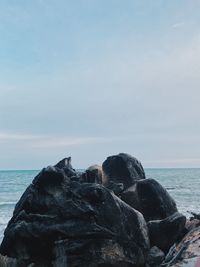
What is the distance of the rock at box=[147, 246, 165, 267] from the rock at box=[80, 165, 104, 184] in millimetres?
4880

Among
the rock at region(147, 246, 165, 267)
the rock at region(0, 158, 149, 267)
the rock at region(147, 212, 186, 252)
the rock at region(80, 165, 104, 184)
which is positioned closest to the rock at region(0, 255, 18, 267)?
the rock at region(0, 158, 149, 267)

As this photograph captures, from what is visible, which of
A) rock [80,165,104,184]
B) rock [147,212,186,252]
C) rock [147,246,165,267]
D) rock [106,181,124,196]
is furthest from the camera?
rock [80,165,104,184]

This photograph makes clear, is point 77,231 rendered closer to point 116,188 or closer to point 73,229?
point 73,229

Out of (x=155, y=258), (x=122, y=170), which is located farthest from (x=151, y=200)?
(x=155, y=258)

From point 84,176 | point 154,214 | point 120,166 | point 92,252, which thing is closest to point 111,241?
point 92,252

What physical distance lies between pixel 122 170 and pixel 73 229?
6.78 m

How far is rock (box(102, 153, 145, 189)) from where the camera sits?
65.6ft

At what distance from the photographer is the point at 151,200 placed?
17453 mm

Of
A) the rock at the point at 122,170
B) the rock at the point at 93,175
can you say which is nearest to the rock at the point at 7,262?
the rock at the point at 93,175

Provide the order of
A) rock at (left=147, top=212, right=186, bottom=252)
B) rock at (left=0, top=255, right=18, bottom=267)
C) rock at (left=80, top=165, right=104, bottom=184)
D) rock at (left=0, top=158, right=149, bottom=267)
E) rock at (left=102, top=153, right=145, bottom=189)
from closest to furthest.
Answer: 1. rock at (left=0, top=255, right=18, bottom=267)
2. rock at (left=0, top=158, right=149, bottom=267)
3. rock at (left=147, top=212, right=186, bottom=252)
4. rock at (left=80, top=165, right=104, bottom=184)
5. rock at (left=102, top=153, right=145, bottom=189)

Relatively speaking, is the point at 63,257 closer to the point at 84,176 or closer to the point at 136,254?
the point at 136,254

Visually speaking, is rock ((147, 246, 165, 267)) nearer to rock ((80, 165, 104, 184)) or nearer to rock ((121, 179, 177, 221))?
rock ((121, 179, 177, 221))

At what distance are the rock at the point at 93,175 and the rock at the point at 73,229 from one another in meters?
3.93

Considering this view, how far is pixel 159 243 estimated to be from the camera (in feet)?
51.3
